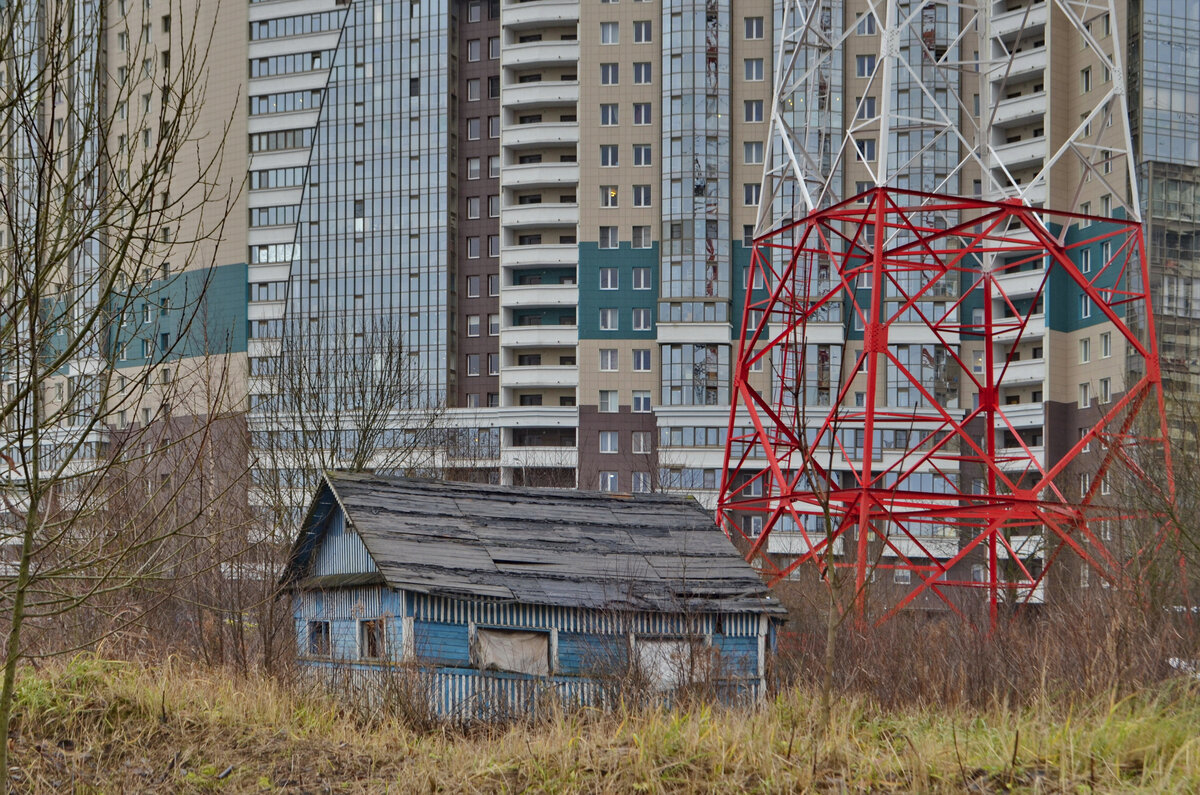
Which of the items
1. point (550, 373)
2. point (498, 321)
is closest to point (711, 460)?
point (550, 373)

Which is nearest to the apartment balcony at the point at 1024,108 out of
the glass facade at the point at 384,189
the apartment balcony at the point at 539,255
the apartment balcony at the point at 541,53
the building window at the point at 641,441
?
the apartment balcony at the point at 541,53

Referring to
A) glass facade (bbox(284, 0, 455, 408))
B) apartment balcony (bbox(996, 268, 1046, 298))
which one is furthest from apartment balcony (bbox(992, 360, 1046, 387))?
glass facade (bbox(284, 0, 455, 408))

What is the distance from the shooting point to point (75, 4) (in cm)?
1054

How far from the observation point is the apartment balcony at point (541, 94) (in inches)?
3595

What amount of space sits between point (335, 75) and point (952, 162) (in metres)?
43.8

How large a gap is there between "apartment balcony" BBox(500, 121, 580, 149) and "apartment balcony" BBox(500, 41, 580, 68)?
4421 mm

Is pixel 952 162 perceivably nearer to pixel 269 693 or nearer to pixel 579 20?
pixel 579 20

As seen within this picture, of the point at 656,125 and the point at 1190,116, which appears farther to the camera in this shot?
the point at 656,125

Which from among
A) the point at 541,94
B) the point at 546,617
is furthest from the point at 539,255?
the point at 546,617

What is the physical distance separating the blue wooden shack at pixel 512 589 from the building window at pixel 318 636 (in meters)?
0.04

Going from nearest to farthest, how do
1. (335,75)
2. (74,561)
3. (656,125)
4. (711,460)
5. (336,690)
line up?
(74,561) < (336,690) < (711,460) < (656,125) < (335,75)

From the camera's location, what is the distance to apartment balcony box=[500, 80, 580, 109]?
91.3m

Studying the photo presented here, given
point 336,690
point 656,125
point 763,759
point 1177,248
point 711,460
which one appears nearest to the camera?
point 763,759

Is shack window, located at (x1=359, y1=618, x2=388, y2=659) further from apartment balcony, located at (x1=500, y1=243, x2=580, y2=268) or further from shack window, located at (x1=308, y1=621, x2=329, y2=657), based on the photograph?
apartment balcony, located at (x1=500, y1=243, x2=580, y2=268)
